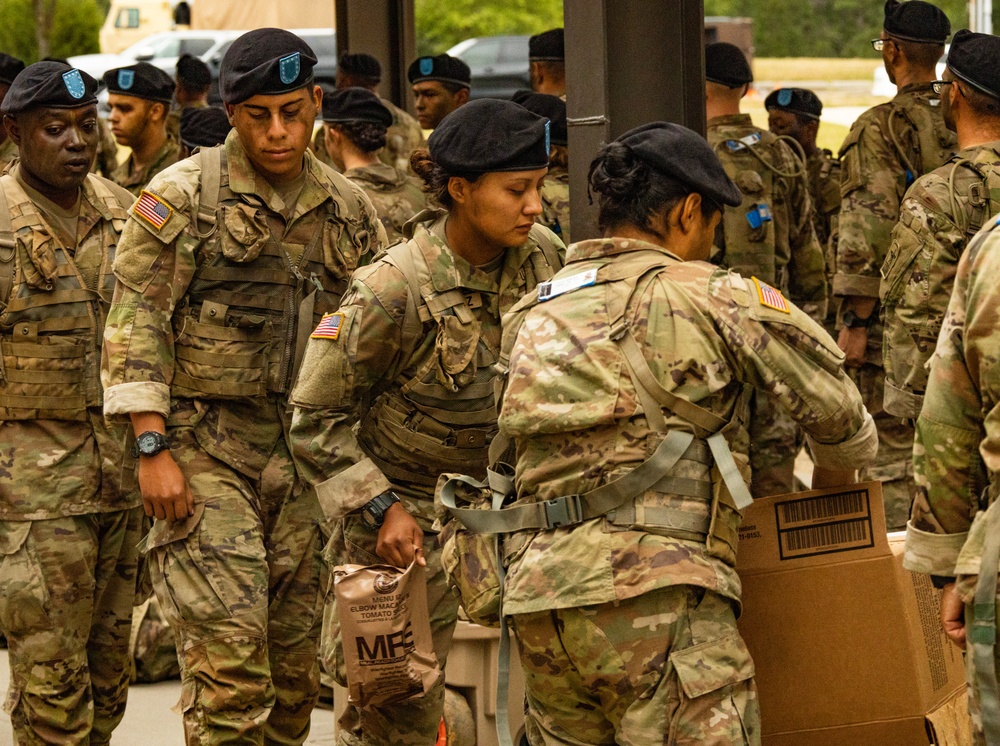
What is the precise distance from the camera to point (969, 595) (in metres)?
3.19

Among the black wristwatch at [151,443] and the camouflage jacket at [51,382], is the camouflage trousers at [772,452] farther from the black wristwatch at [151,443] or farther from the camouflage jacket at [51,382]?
the black wristwatch at [151,443]

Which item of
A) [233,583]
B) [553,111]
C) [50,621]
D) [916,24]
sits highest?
[916,24]

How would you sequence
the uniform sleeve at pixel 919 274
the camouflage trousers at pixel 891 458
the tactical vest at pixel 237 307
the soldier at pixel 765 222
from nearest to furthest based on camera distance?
1. the tactical vest at pixel 237 307
2. the uniform sleeve at pixel 919 274
3. the soldier at pixel 765 222
4. the camouflage trousers at pixel 891 458

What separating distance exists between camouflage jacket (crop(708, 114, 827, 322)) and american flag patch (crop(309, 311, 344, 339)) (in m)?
3.79

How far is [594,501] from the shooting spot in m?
3.44

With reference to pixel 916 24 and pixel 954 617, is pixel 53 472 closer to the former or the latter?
pixel 954 617

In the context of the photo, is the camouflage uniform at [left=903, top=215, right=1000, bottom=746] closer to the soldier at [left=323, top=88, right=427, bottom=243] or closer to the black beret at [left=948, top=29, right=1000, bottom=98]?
the black beret at [left=948, top=29, right=1000, bottom=98]

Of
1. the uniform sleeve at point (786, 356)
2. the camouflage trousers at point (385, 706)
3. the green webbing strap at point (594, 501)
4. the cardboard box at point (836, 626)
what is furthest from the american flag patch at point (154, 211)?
the cardboard box at point (836, 626)

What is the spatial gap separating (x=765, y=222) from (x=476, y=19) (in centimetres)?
2431

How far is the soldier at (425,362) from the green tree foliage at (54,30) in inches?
1182

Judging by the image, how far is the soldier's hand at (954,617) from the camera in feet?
10.8

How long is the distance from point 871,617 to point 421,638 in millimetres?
1242

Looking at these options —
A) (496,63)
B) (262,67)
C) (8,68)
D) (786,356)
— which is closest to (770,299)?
(786,356)

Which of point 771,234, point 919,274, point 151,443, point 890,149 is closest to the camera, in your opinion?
point 151,443
